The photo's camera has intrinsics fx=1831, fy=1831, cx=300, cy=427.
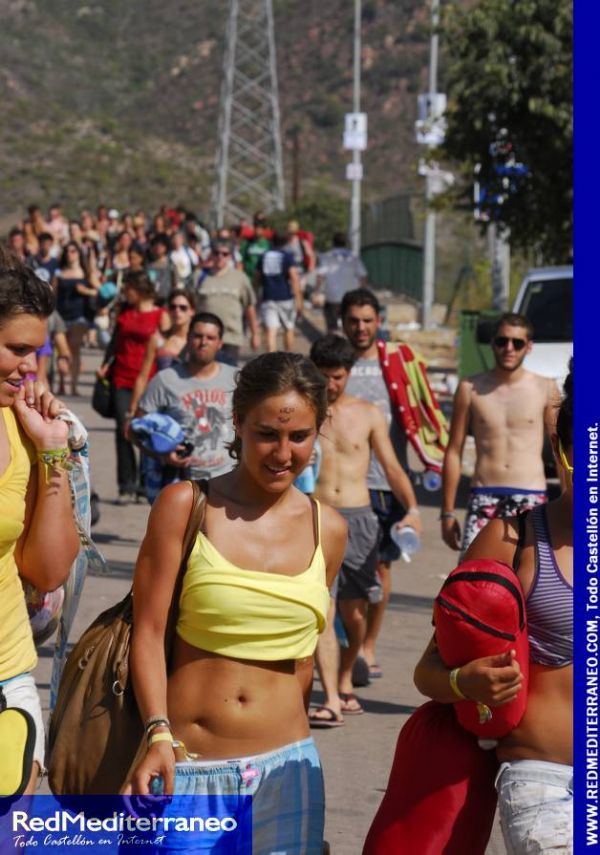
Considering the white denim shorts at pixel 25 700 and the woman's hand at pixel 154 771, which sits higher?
the white denim shorts at pixel 25 700

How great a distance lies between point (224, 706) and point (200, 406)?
476cm

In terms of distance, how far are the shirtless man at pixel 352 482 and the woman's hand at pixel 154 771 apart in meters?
4.26

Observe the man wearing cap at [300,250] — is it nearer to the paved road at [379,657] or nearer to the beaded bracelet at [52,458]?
the paved road at [379,657]

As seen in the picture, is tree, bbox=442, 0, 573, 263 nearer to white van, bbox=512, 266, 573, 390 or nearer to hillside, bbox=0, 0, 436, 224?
white van, bbox=512, 266, 573, 390

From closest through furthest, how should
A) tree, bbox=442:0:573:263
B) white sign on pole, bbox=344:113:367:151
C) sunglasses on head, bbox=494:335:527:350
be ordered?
sunglasses on head, bbox=494:335:527:350
tree, bbox=442:0:573:263
white sign on pole, bbox=344:113:367:151

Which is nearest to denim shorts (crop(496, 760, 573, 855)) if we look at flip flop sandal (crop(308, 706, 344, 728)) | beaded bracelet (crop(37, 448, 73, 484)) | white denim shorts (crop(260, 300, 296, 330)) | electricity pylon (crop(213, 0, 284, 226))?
beaded bracelet (crop(37, 448, 73, 484))

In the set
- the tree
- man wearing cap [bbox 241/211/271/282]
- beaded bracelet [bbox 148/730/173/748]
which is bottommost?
beaded bracelet [bbox 148/730/173/748]

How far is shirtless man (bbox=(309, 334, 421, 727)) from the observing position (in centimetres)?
842

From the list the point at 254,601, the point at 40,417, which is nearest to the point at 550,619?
the point at 254,601

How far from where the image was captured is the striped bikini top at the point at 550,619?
13.2 ft

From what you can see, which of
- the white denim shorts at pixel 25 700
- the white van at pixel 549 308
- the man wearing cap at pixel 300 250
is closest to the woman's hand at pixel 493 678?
the white denim shorts at pixel 25 700

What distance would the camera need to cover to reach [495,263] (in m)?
26.8

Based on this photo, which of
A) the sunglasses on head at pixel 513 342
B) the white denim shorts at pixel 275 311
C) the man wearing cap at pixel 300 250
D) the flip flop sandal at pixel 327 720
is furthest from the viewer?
the man wearing cap at pixel 300 250

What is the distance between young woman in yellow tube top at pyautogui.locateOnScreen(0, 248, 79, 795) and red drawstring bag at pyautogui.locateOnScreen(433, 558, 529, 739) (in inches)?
39.9
